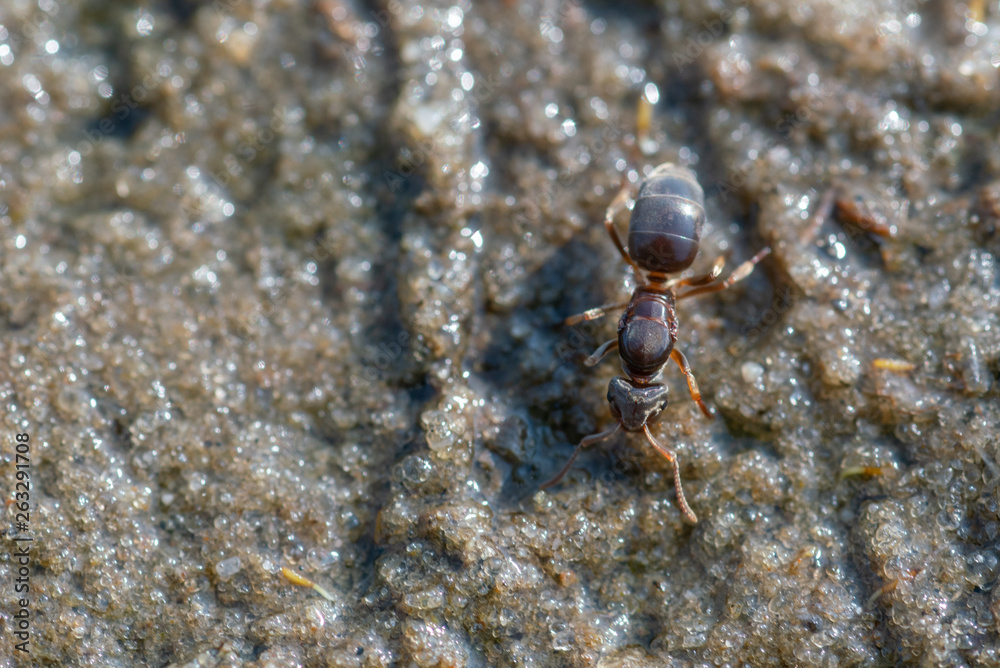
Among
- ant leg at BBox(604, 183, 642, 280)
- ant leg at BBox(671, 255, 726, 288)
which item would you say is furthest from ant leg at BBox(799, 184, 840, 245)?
ant leg at BBox(604, 183, 642, 280)

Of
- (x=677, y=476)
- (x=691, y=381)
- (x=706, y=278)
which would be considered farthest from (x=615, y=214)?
(x=677, y=476)

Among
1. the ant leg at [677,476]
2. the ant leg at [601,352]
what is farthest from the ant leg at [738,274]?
the ant leg at [677,476]

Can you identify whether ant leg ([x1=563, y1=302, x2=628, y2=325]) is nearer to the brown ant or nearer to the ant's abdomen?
the brown ant

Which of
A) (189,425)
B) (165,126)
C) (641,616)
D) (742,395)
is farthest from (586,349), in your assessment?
(165,126)

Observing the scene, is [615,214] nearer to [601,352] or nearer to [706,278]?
[706,278]

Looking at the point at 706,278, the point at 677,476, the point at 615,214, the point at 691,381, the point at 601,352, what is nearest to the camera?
the point at 677,476

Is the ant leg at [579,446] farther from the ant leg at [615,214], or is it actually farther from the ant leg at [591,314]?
the ant leg at [615,214]

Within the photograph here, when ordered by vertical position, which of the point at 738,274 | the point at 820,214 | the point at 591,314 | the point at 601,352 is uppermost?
the point at 820,214
